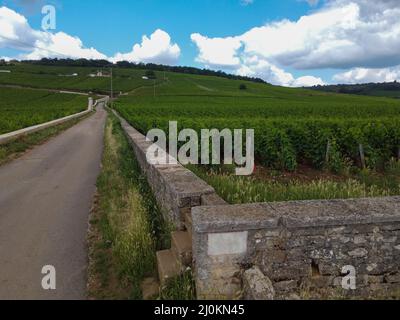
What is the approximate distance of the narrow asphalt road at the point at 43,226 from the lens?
3.88 meters

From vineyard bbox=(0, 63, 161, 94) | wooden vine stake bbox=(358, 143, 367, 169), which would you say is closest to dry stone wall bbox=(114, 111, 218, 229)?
wooden vine stake bbox=(358, 143, 367, 169)

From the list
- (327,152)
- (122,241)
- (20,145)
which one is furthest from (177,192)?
(20,145)

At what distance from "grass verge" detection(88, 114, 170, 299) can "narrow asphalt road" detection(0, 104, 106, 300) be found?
0.18m

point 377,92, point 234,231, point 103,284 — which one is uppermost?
point 377,92

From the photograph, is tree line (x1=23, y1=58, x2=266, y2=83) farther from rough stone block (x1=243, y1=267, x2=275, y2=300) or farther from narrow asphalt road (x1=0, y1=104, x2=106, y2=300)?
rough stone block (x1=243, y1=267, x2=275, y2=300)

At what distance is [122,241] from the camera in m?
4.48

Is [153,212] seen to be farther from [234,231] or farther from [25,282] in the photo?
[234,231]

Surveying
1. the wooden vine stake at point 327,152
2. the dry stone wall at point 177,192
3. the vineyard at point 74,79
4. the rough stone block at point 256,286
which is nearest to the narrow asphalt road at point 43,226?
the dry stone wall at point 177,192

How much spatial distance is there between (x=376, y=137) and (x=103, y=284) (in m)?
11.5

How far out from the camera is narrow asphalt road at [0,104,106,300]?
3875mm

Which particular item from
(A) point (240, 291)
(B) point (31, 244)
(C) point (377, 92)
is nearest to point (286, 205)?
(A) point (240, 291)

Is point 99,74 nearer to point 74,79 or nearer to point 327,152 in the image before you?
point 74,79

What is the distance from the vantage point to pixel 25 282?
3865 millimetres

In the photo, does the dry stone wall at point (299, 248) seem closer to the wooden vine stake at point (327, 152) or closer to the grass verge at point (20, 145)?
the wooden vine stake at point (327, 152)
